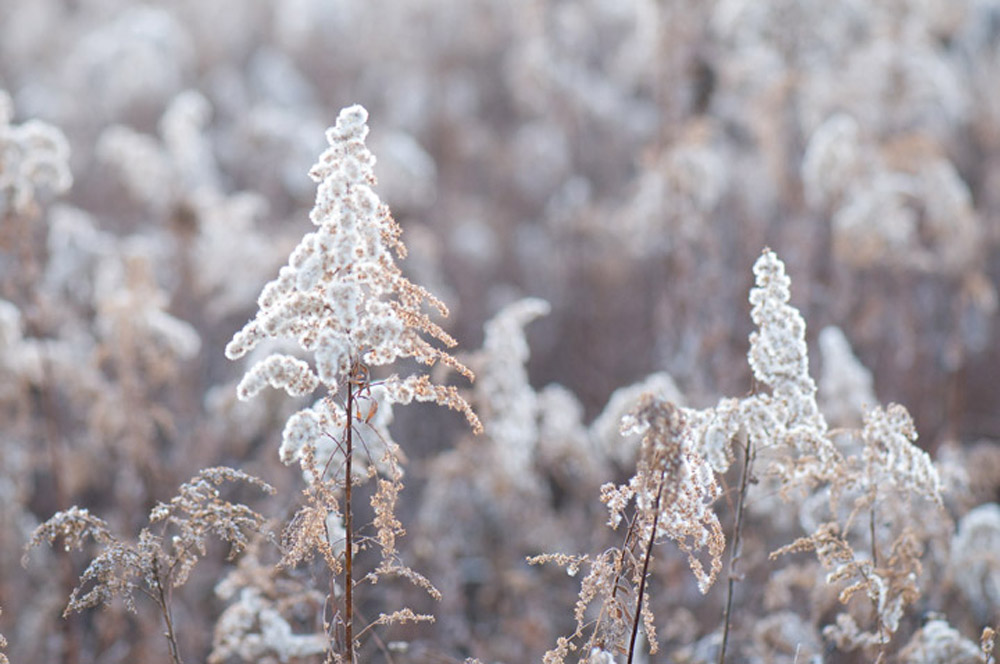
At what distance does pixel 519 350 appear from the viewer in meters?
3.72

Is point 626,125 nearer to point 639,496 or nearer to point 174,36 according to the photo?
point 174,36

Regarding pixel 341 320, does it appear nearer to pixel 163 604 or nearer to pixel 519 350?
pixel 163 604

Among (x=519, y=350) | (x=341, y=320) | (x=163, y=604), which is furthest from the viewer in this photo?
(x=519, y=350)

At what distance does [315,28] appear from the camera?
10.7m

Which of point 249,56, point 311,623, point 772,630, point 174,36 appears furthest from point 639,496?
point 249,56

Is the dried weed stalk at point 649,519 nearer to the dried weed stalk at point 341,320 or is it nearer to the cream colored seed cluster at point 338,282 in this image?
the dried weed stalk at point 341,320

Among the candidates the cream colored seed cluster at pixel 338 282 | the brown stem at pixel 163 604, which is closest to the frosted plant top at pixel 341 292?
the cream colored seed cluster at pixel 338 282

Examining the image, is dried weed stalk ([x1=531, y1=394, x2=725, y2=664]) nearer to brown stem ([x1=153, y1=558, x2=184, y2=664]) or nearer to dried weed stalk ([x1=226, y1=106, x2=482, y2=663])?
dried weed stalk ([x1=226, y1=106, x2=482, y2=663])

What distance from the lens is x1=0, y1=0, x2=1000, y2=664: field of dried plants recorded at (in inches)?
88.7

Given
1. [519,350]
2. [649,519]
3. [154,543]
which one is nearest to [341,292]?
[154,543]

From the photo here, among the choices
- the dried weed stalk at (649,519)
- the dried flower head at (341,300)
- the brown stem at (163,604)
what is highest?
the dried flower head at (341,300)

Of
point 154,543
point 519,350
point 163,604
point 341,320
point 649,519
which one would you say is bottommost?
point 163,604

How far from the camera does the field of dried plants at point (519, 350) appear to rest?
2.25 meters

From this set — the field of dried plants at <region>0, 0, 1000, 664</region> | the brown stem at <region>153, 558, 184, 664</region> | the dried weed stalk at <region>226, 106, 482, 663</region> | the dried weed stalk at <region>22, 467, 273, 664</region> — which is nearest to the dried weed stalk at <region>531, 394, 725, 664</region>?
the field of dried plants at <region>0, 0, 1000, 664</region>
